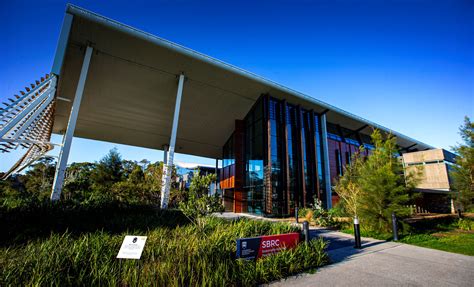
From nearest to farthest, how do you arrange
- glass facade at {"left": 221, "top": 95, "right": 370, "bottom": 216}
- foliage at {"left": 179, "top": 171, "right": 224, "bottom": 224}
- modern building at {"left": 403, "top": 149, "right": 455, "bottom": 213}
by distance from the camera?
1. foliage at {"left": 179, "top": 171, "right": 224, "bottom": 224}
2. glass facade at {"left": 221, "top": 95, "right": 370, "bottom": 216}
3. modern building at {"left": 403, "top": 149, "right": 455, "bottom": 213}

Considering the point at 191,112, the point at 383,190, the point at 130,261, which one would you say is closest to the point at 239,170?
the point at 191,112

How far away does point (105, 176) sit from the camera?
25875 millimetres

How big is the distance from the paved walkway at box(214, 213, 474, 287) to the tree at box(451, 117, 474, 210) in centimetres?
1400

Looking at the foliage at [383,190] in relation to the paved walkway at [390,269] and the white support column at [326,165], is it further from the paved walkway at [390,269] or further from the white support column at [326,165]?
the white support column at [326,165]

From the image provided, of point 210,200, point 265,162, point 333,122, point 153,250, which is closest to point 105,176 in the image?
point 265,162

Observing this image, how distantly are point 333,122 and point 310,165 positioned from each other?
8.69 metres

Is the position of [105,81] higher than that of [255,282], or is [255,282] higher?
[105,81]

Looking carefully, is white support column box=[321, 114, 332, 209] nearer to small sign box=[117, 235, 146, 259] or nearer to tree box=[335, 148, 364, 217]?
tree box=[335, 148, 364, 217]

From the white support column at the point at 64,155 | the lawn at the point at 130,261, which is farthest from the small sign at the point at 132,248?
the white support column at the point at 64,155

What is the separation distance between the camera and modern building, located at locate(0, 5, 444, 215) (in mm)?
13664

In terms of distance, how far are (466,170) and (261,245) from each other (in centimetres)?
2034

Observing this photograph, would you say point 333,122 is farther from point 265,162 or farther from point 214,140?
point 214,140

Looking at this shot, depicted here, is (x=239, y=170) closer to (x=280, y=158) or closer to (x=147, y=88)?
(x=280, y=158)

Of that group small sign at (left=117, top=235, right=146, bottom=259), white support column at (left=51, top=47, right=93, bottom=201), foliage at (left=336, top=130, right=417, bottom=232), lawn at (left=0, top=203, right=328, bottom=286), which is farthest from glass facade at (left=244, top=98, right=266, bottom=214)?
small sign at (left=117, top=235, right=146, bottom=259)
